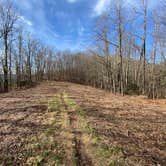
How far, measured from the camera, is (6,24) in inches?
846

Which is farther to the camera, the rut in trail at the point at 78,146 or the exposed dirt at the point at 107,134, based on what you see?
the exposed dirt at the point at 107,134

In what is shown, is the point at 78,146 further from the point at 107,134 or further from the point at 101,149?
the point at 107,134

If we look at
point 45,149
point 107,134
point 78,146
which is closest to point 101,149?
point 78,146

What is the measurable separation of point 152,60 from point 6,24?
20.1 meters

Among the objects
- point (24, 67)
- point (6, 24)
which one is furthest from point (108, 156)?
point (24, 67)

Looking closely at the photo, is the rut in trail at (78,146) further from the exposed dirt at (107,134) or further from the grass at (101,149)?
the grass at (101,149)

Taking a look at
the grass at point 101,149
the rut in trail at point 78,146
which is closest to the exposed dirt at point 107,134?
the rut in trail at point 78,146

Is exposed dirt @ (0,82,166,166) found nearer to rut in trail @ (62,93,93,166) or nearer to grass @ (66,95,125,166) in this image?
rut in trail @ (62,93,93,166)

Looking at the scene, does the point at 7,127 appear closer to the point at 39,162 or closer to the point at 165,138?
the point at 39,162

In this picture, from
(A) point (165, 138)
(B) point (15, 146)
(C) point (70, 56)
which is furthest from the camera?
(C) point (70, 56)

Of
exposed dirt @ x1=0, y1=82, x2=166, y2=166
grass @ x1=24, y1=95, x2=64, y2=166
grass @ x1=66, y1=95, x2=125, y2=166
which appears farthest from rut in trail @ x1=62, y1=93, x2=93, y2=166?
grass @ x1=24, y1=95, x2=64, y2=166

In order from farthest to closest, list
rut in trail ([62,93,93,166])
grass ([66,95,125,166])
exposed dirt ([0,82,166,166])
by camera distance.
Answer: exposed dirt ([0,82,166,166]), grass ([66,95,125,166]), rut in trail ([62,93,93,166])

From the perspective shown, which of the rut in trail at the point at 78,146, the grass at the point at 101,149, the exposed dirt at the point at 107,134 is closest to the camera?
the rut in trail at the point at 78,146

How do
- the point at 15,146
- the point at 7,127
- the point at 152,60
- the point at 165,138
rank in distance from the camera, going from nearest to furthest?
the point at 15,146 → the point at 165,138 → the point at 7,127 → the point at 152,60
